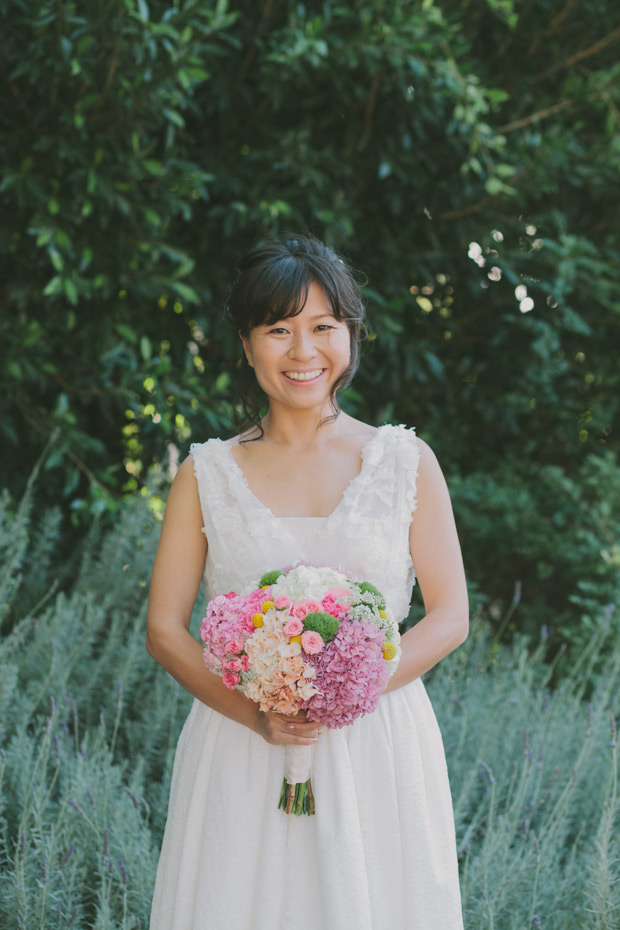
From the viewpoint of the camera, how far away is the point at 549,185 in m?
4.97

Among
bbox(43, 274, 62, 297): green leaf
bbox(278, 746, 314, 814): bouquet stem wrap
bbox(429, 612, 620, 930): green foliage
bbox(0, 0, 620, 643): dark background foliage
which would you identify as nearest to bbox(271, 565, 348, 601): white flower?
bbox(278, 746, 314, 814): bouquet stem wrap

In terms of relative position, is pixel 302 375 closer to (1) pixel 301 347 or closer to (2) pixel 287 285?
(1) pixel 301 347

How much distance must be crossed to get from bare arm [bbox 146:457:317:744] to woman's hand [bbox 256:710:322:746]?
0.04 meters

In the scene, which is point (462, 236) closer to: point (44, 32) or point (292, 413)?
point (44, 32)

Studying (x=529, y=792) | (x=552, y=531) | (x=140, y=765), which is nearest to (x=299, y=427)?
(x=140, y=765)

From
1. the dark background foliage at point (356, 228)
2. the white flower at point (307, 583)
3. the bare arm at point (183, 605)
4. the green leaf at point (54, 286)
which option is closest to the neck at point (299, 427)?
the bare arm at point (183, 605)

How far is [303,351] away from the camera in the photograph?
220 cm

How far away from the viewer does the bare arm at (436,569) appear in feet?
7.07

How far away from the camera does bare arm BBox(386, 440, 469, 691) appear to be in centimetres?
216

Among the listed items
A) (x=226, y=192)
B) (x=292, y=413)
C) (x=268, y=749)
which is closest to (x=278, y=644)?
(x=268, y=749)

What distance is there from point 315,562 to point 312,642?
1.25 ft

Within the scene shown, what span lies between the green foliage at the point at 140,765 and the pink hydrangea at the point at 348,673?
361 mm

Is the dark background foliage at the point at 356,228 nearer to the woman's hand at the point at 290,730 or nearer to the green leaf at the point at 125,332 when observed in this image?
the green leaf at the point at 125,332

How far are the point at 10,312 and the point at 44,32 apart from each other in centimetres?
122
